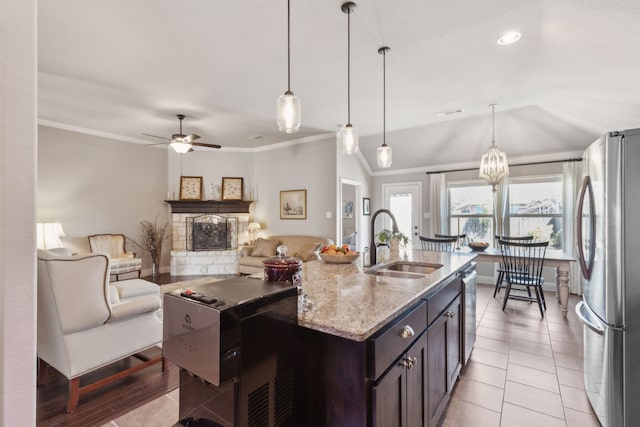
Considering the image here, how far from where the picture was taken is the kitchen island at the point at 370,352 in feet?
3.41

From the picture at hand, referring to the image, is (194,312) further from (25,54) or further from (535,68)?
(535,68)

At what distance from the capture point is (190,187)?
6.36 m

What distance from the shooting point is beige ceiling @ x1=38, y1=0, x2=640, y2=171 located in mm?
2137

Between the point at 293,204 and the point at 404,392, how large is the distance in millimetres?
4964

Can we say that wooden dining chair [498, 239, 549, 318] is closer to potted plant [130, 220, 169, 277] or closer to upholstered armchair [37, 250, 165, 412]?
upholstered armchair [37, 250, 165, 412]

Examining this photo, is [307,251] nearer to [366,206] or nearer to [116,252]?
[366,206]

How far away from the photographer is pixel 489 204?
551 centimetres

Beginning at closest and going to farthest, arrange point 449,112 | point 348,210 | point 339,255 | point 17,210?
point 17,210 → point 339,255 → point 449,112 → point 348,210

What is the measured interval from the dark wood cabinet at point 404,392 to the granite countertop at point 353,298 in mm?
225

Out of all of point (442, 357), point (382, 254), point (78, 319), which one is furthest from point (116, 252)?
point (442, 357)

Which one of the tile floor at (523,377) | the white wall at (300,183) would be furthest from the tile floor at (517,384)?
the white wall at (300,183)

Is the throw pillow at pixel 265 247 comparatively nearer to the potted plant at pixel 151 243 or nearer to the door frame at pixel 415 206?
the potted plant at pixel 151 243

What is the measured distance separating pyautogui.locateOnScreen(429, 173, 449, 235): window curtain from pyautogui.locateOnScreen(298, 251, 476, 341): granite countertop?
12.8 feet

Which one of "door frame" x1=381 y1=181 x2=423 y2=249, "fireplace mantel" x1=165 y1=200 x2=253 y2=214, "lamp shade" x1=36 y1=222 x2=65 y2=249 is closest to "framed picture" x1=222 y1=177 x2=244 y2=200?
"fireplace mantel" x1=165 y1=200 x2=253 y2=214
